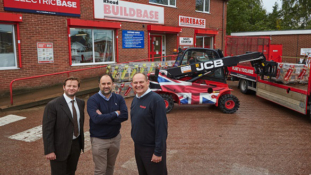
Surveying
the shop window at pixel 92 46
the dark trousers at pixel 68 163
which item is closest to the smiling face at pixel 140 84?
the dark trousers at pixel 68 163

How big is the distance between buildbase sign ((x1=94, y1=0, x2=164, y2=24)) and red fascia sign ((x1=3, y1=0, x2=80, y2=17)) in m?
1.18

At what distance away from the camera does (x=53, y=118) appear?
3141mm

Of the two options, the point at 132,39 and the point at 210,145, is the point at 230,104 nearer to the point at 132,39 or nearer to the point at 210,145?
the point at 210,145

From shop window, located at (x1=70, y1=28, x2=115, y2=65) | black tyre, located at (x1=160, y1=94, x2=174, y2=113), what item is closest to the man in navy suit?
black tyre, located at (x1=160, y1=94, x2=174, y2=113)

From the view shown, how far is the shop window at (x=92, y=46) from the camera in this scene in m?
12.4

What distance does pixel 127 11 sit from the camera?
1406cm

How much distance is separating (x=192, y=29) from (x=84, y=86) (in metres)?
10.1

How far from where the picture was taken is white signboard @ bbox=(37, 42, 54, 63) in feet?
36.0

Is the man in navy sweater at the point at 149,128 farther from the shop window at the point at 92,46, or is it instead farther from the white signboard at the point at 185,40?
the white signboard at the point at 185,40

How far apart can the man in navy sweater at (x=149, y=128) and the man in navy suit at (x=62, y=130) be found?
2.61 feet

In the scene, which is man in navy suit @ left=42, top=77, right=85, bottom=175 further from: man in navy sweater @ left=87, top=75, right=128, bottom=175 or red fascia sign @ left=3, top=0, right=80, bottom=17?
red fascia sign @ left=3, top=0, right=80, bottom=17

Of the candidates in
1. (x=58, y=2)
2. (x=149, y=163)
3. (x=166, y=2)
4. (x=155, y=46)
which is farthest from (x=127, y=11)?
(x=149, y=163)

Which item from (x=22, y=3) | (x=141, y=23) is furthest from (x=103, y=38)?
(x=22, y=3)

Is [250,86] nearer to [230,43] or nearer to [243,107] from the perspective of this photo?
[243,107]
